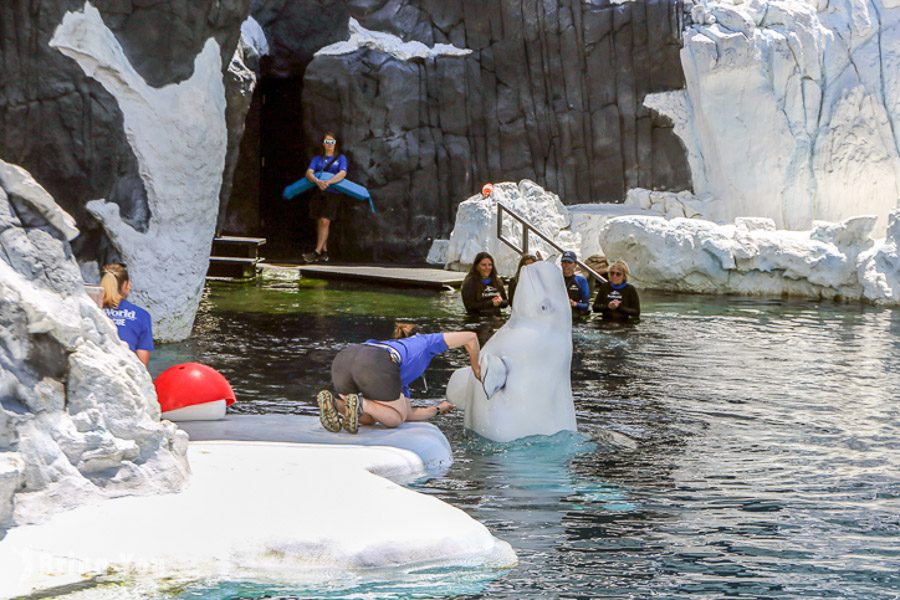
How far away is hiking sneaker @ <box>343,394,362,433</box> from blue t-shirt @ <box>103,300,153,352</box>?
133 centimetres

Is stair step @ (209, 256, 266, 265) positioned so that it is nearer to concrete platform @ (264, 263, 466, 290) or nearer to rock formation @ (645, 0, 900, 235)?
concrete platform @ (264, 263, 466, 290)

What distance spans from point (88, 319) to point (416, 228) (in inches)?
659

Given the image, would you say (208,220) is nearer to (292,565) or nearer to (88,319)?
(88,319)

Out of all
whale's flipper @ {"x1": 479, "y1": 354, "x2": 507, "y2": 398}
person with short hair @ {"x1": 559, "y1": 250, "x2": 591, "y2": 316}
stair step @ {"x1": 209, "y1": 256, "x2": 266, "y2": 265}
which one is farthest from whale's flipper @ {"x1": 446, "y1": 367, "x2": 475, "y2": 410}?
stair step @ {"x1": 209, "y1": 256, "x2": 266, "y2": 265}

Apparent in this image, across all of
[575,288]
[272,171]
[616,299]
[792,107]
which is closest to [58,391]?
[575,288]

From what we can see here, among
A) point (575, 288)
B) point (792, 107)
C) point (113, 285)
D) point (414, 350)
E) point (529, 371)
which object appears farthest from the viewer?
point (792, 107)

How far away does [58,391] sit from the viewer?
4.91m

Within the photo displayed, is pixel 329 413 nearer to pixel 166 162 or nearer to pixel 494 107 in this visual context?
pixel 166 162

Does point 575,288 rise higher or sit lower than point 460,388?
higher

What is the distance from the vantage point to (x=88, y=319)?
5234 mm

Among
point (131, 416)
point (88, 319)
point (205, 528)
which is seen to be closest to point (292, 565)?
point (205, 528)

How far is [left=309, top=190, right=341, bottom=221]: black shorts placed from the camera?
21.0 meters

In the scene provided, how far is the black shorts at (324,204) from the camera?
21.0 metres

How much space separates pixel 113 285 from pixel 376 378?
1631 millimetres
